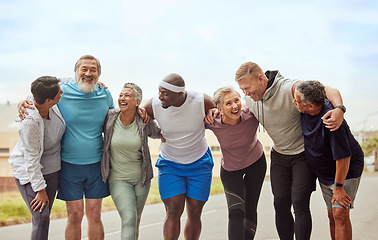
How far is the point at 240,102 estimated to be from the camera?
11.6 ft

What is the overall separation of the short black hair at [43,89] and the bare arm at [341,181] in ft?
7.62

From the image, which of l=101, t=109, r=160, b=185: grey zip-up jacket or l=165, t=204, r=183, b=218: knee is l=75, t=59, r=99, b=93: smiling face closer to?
l=101, t=109, r=160, b=185: grey zip-up jacket

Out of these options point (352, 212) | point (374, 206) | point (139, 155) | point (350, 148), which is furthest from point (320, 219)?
point (139, 155)

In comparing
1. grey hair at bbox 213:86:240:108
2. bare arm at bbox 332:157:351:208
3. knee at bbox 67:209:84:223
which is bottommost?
knee at bbox 67:209:84:223

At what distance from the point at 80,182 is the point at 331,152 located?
7.09 ft

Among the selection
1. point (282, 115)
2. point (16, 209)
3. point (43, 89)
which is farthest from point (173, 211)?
point (16, 209)

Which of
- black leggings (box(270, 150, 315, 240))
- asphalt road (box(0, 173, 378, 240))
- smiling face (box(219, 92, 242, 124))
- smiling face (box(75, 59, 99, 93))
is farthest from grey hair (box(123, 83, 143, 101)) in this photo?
asphalt road (box(0, 173, 378, 240))

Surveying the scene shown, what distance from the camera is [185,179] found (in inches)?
145

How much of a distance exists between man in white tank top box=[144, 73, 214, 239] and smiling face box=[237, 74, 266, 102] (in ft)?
1.33

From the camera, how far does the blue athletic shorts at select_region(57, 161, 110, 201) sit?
3492mm

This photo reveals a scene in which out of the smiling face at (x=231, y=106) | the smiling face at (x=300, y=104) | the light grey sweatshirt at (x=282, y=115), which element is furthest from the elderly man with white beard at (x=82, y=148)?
the smiling face at (x=300, y=104)

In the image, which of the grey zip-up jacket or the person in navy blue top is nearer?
the person in navy blue top

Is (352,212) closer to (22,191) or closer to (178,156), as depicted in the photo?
(178,156)

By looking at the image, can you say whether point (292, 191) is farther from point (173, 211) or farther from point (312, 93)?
point (173, 211)
